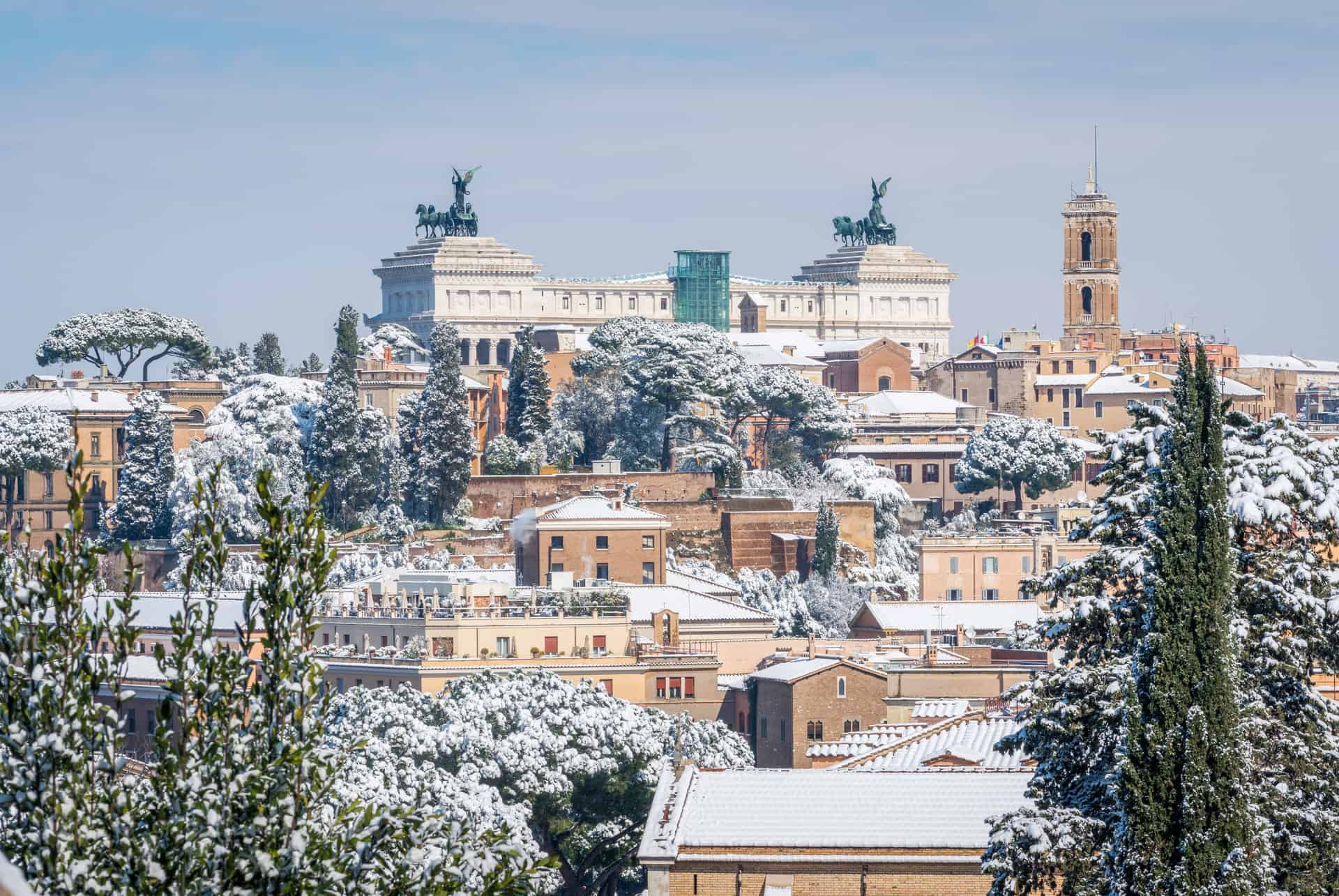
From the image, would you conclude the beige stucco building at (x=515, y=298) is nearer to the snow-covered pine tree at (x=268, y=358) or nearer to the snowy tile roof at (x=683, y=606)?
the snow-covered pine tree at (x=268, y=358)

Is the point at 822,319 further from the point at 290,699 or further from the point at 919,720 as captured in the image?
the point at 290,699

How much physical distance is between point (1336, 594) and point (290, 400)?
69.2 m

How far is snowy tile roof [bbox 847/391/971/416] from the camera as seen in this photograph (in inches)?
4847

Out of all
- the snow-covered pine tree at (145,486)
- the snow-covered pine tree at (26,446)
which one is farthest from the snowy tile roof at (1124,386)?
the snow-covered pine tree at (26,446)

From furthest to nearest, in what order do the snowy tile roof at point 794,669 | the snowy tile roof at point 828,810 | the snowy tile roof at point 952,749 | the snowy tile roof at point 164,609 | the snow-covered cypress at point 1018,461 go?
the snow-covered cypress at point 1018,461, the snowy tile roof at point 164,609, the snowy tile roof at point 794,669, the snowy tile roof at point 952,749, the snowy tile roof at point 828,810

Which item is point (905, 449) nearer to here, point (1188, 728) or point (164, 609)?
point (164, 609)

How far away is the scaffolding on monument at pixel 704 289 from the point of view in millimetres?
159375

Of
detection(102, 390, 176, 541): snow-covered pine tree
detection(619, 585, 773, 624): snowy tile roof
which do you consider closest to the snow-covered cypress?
detection(619, 585, 773, 624): snowy tile roof

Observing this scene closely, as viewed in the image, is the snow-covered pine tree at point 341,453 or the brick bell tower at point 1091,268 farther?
the brick bell tower at point 1091,268

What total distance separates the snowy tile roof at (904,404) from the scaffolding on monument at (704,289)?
107 feet

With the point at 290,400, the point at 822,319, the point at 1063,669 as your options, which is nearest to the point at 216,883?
the point at 1063,669

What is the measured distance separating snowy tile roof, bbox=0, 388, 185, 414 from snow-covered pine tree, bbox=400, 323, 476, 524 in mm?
15324

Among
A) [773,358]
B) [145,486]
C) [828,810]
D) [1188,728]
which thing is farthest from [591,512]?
[1188,728]

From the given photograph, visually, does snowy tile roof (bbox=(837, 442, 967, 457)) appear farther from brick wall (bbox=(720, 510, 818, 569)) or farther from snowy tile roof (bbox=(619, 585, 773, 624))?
snowy tile roof (bbox=(619, 585, 773, 624))
